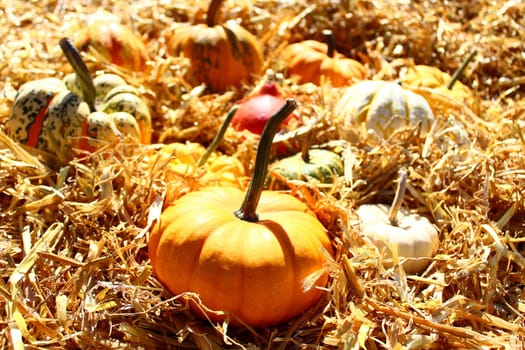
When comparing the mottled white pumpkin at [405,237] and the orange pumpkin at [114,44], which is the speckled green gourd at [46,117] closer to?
the orange pumpkin at [114,44]

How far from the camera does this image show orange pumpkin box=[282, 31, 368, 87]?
3.84 metres

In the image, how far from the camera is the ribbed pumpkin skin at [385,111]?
296 centimetres

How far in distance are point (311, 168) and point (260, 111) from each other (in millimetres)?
588

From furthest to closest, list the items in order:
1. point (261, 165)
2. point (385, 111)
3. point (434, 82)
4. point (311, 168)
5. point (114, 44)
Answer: point (434, 82) → point (114, 44) → point (385, 111) → point (311, 168) → point (261, 165)

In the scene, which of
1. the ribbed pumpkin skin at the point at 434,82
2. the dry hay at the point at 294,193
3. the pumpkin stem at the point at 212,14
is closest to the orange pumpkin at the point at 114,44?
the dry hay at the point at 294,193

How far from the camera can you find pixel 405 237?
7.73ft

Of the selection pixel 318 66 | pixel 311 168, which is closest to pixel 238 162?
pixel 311 168

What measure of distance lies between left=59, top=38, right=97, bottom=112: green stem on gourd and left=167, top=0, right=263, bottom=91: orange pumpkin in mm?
1111

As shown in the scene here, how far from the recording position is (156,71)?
3.33 meters

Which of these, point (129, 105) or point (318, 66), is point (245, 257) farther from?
point (318, 66)

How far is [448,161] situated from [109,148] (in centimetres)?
148

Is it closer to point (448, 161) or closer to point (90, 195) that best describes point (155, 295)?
point (90, 195)

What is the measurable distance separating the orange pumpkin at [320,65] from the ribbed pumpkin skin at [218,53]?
290 millimetres

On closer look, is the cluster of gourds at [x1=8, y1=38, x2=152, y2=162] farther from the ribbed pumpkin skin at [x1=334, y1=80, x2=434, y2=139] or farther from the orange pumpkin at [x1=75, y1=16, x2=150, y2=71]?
the ribbed pumpkin skin at [x1=334, y1=80, x2=434, y2=139]
